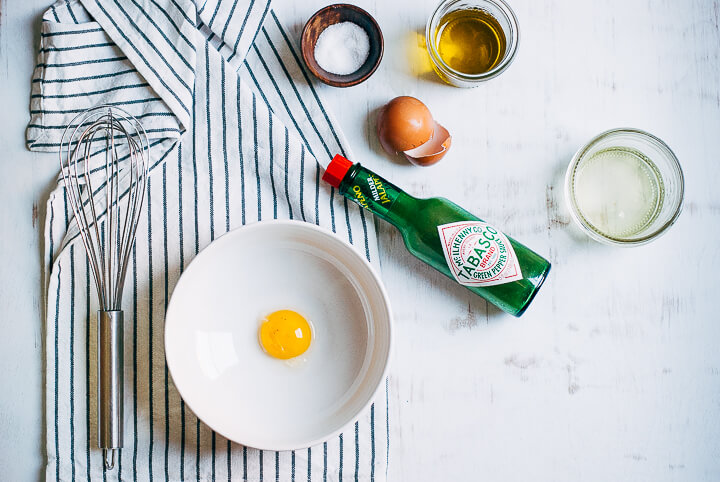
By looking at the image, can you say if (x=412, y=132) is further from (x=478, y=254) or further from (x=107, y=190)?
(x=107, y=190)

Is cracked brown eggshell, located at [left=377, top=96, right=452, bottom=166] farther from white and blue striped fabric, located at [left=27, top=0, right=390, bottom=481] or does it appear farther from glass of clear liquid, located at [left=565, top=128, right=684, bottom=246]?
glass of clear liquid, located at [left=565, top=128, right=684, bottom=246]

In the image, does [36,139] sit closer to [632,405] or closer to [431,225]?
[431,225]

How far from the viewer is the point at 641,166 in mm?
767

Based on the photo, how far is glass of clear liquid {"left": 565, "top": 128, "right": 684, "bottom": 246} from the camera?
0.75 meters

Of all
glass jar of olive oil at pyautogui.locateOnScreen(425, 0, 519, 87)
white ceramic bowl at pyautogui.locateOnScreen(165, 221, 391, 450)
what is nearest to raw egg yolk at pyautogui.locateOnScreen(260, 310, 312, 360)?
white ceramic bowl at pyautogui.locateOnScreen(165, 221, 391, 450)

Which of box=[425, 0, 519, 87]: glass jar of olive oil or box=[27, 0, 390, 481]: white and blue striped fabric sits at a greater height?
box=[425, 0, 519, 87]: glass jar of olive oil

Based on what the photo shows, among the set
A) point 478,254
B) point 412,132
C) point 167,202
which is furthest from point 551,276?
point 167,202

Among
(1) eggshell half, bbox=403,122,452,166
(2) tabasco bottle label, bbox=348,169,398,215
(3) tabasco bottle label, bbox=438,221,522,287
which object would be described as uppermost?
(1) eggshell half, bbox=403,122,452,166

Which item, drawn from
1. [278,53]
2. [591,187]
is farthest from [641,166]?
[278,53]

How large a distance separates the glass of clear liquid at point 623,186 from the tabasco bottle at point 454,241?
0.34 feet

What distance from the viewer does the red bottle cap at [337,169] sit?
688 mm

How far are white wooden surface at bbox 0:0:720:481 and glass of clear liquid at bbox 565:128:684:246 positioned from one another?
0.03 m

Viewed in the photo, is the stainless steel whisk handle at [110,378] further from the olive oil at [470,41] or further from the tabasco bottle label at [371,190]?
the olive oil at [470,41]

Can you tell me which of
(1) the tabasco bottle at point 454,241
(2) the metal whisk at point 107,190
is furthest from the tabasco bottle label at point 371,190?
(2) the metal whisk at point 107,190
